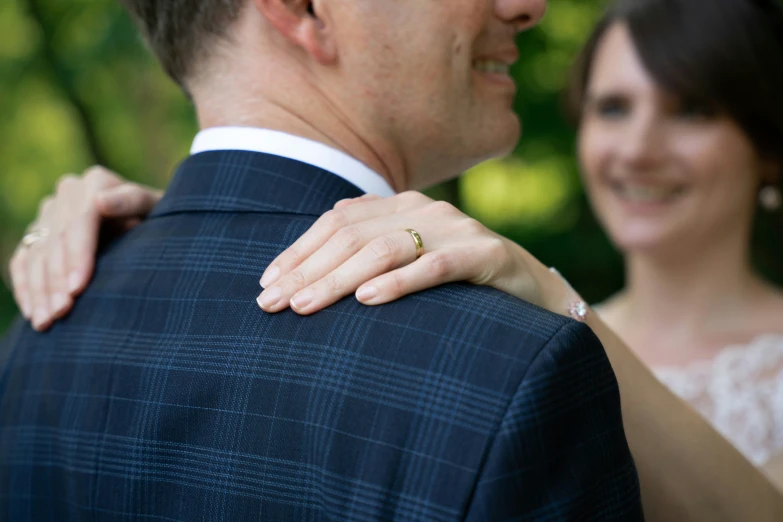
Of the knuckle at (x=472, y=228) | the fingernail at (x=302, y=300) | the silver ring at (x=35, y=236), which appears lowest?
the silver ring at (x=35, y=236)

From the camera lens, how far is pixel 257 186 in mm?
1414

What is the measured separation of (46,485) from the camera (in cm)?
147

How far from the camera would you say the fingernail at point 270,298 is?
1.23 metres

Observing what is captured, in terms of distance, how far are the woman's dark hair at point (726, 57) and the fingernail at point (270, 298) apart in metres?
2.48

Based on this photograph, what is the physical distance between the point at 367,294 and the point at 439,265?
4.4 inches

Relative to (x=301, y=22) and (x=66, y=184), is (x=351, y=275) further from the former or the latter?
(x=66, y=184)

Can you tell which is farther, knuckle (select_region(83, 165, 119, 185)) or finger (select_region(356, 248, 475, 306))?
knuckle (select_region(83, 165, 119, 185))

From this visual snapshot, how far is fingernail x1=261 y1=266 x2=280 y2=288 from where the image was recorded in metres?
1.25

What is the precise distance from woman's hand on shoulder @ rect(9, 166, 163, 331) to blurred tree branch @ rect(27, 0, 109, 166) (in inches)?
182

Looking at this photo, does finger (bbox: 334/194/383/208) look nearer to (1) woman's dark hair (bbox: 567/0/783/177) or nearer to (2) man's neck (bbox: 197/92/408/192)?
(2) man's neck (bbox: 197/92/408/192)

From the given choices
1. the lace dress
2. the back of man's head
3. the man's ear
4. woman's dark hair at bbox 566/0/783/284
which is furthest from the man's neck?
the lace dress

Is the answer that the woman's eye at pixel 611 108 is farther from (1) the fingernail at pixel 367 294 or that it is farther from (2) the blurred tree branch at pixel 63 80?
(2) the blurred tree branch at pixel 63 80

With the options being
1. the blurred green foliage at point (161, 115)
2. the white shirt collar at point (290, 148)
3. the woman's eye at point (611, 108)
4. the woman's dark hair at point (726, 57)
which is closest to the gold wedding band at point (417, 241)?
the white shirt collar at point (290, 148)

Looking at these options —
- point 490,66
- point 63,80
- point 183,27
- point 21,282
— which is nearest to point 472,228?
point 490,66
